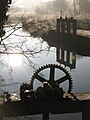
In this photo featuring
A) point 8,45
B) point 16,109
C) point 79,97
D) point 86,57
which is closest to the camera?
point 8,45

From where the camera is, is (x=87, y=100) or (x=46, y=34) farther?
(x=46, y=34)

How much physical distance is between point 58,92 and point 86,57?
1737 cm

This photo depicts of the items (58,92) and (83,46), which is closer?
(58,92)

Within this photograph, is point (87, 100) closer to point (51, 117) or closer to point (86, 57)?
point (51, 117)

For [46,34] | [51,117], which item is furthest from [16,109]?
[46,34]

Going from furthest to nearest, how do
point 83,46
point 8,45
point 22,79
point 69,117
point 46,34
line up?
1. point 46,34
2. point 83,46
3. point 22,79
4. point 69,117
5. point 8,45

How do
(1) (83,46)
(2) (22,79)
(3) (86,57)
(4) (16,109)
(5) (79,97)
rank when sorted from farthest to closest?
(1) (83,46)
(3) (86,57)
(2) (22,79)
(5) (79,97)
(4) (16,109)

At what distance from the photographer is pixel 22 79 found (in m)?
17.3

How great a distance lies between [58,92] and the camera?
367 inches

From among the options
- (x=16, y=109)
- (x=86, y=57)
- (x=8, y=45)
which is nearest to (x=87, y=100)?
(x=16, y=109)

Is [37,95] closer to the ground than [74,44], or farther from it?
farther from it

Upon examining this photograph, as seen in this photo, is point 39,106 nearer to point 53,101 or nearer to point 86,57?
point 53,101

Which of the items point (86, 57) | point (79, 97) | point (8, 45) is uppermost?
point (8, 45)

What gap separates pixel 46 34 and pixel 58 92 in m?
24.9
